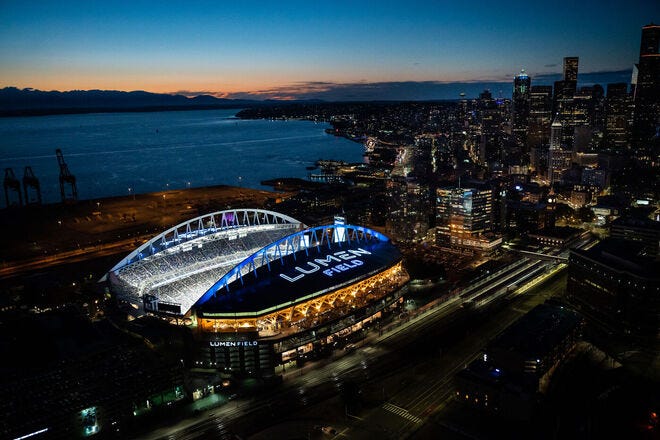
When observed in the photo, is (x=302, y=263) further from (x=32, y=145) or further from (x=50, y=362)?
(x=32, y=145)

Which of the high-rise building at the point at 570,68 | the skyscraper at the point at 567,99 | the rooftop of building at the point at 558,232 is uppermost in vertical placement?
the high-rise building at the point at 570,68

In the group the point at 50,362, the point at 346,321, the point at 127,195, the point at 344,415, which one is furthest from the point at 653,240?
the point at 127,195

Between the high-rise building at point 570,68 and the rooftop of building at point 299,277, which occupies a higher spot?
the high-rise building at point 570,68

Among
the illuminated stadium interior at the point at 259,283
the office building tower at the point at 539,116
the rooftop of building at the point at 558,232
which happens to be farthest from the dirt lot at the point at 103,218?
the office building tower at the point at 539,116

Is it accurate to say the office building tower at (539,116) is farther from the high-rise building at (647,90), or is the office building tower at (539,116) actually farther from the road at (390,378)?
the road at (390,378)

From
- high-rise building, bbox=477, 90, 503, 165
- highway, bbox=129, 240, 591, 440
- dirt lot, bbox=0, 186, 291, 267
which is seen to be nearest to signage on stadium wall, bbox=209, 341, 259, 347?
highway, bbox=129, 240, 591, 440

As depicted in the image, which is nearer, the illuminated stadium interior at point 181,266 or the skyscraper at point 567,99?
the illuminated stadium interior at point 181,266
